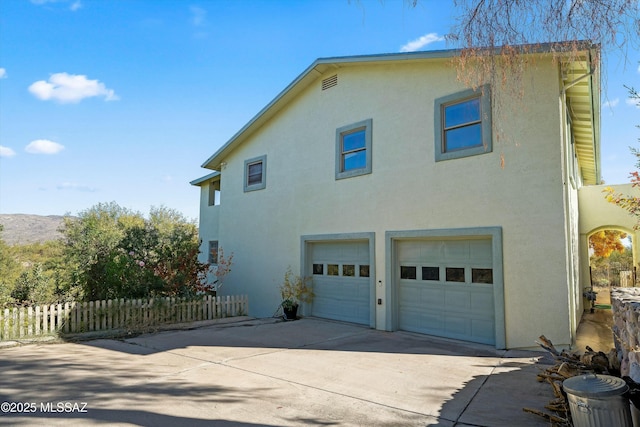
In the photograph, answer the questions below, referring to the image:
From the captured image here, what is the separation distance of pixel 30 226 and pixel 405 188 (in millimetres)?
66036

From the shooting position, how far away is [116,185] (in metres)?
24.4

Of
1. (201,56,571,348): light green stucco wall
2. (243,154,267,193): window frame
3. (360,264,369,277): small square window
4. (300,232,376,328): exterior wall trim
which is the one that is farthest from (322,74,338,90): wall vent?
(360,264,369,277): small square window

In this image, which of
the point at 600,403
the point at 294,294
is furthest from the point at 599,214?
the point at 600,403

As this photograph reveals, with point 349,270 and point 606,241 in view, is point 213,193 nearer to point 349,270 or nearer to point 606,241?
point 349,270

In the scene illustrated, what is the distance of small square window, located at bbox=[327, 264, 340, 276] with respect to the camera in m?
11.6

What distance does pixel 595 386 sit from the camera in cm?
344

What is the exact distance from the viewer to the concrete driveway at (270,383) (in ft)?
14.3

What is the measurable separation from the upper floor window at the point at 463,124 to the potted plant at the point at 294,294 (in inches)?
220

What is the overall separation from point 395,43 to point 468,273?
5561 mm

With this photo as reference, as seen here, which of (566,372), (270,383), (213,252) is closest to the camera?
(566,372)

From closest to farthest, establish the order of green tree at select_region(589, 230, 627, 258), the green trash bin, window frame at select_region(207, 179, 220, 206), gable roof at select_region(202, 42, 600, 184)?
1. the green trash bin
2. gable roof at select_region(202, 42, 600, 184)
3. window frame at select_region(207, 179, 220, 206)
4. green tree at select_region(589, 230, 627, 258)

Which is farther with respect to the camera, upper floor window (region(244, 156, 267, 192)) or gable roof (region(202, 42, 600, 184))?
upper floor window (region(244, 156, 267, 192))

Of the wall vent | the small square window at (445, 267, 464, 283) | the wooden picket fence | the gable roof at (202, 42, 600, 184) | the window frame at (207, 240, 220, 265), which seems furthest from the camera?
the window frame at (207, 240, 220, 265)

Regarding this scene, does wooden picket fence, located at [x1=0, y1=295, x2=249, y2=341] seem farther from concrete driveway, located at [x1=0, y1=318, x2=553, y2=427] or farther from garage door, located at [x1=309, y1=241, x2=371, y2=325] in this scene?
garage door, located at [x1=309, y1=241, x2=371, y2=325]
